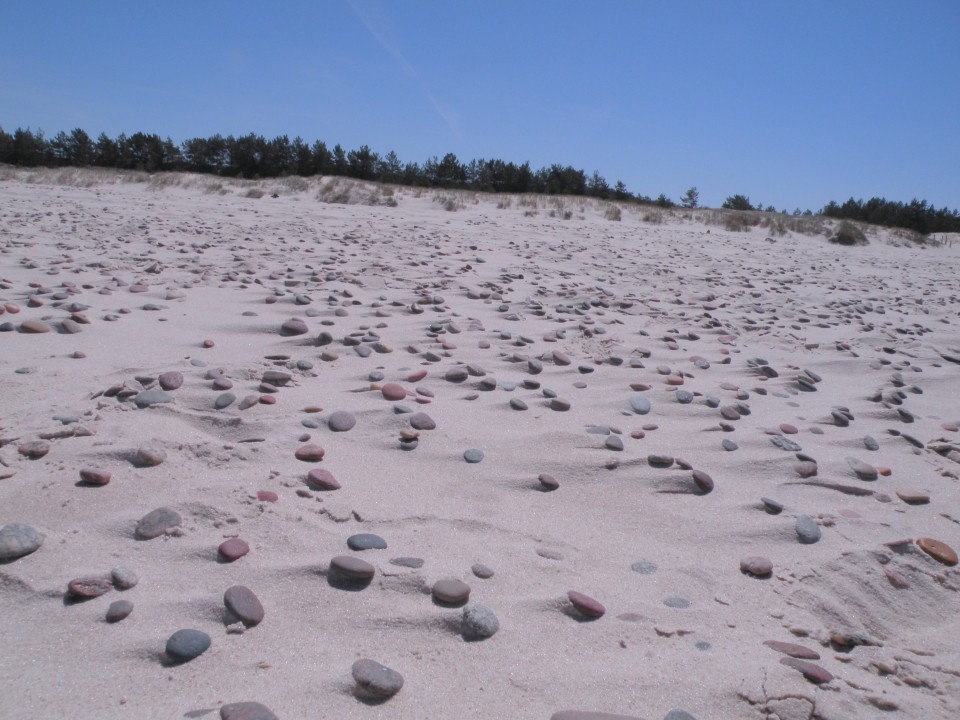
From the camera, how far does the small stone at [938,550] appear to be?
179cm

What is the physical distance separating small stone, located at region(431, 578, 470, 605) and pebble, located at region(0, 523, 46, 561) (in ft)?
3.28

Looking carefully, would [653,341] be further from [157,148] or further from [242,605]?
[157,148]

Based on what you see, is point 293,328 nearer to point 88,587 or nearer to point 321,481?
point 321,481

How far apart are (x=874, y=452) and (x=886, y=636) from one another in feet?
4.14

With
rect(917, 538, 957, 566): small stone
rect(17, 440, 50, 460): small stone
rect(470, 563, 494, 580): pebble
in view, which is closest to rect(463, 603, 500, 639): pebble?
rect(470, 563, 494, 580): pebble

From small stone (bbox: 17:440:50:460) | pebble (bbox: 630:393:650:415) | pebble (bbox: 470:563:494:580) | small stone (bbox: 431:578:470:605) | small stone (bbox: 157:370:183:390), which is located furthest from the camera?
pebble (bbox: 630:393:650:415)

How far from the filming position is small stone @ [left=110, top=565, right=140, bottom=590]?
1407 mm

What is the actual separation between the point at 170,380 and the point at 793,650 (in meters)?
2.37

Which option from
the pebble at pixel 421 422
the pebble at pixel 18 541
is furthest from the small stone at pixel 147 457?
the pebble at pixel 421 422

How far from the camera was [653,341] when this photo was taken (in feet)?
13.3

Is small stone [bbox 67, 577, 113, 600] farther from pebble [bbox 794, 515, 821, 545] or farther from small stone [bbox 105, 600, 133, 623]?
pebble [bbox 794, 515, 821, 545]

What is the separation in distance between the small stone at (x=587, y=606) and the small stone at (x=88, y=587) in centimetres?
109

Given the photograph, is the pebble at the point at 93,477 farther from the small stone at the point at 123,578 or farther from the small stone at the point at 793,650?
the small stone at the point at 793,650

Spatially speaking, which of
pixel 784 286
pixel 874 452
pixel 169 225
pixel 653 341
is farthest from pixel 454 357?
pixel 169 225
